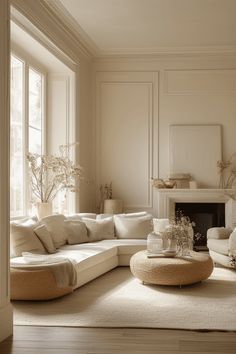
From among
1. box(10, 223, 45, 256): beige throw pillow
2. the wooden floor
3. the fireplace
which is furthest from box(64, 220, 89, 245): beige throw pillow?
the wooden floor

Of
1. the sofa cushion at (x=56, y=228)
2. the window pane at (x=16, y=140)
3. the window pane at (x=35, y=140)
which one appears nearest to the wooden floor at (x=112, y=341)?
the sofa cushion at (x=56, y=228)

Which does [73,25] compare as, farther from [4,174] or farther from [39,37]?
[4,174]

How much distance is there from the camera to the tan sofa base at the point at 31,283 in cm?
534

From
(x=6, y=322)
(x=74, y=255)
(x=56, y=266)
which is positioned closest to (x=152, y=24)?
(x=74, y=255)

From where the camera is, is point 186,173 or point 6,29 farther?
point 186,173

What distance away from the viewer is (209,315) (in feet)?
16.1

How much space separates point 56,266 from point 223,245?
9.37 feet

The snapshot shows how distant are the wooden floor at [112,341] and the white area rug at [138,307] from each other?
0.19 metres

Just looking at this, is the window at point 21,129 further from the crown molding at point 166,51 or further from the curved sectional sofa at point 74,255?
the crown molding at point 166,51

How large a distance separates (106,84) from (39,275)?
5.33m

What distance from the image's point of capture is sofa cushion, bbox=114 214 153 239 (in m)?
8.38

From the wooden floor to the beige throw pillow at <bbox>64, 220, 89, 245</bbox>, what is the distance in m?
3.10

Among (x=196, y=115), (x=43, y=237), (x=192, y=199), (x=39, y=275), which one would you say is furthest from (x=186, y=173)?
(x=39, y=275)

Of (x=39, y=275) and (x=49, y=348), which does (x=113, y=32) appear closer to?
(x=39, y=275)
